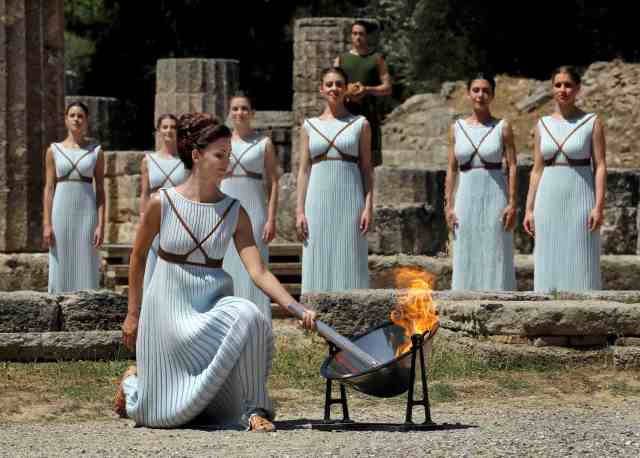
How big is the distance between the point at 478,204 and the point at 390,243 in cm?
333

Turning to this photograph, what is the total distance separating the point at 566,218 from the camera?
1134cm

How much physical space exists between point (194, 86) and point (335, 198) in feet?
36.8

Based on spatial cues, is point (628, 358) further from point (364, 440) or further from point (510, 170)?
point (364, 440)

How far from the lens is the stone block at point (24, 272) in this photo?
13.7 m

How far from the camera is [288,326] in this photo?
39.8ft

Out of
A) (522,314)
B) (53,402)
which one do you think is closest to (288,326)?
(522,314)

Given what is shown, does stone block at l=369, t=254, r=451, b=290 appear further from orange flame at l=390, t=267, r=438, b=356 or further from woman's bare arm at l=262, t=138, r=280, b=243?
orange flame at l=390, t=267, r=438, b=356

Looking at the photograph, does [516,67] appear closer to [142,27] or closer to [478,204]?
[142,27]

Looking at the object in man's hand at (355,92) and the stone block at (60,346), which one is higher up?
the object in man's hand at (355,92)

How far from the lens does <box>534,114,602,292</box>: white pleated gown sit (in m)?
11.2

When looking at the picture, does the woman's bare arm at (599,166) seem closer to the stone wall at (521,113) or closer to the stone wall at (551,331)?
the stone wall at (551,331)

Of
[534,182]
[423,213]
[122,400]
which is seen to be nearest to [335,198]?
[534,182]

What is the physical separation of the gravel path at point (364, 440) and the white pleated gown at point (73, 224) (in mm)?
4508

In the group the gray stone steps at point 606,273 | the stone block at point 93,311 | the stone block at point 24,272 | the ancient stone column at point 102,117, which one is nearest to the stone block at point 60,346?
the stone block at point 93,311
